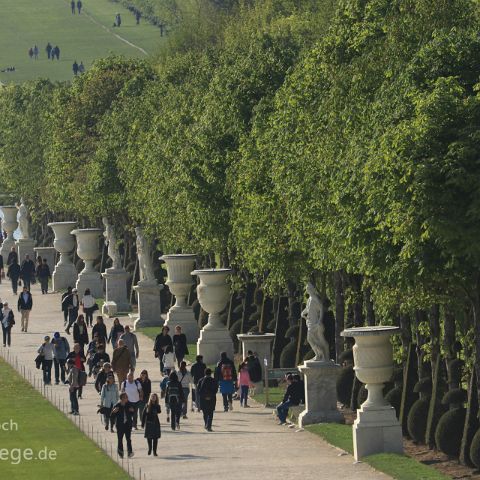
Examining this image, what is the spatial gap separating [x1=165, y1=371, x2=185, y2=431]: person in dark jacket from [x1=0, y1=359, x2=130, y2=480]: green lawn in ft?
7.46

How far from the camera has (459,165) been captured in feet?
144

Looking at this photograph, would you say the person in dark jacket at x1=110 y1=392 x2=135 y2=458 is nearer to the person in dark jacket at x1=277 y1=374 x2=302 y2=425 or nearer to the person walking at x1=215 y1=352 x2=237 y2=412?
the person in dark jacket at x1=277 y1=374 x2=302 y2=425

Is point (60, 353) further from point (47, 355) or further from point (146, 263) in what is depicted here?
point (146, 263)

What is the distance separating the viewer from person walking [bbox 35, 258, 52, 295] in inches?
3784

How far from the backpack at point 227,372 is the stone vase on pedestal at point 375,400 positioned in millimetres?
7189

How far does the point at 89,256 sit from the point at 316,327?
37.8m

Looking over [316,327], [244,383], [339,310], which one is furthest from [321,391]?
[339,310]

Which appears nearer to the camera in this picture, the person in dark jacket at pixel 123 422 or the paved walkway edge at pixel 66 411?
the paved walkway edge at pixel 66 411

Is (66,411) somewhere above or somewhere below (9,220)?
below

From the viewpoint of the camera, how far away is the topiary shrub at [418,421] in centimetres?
5206

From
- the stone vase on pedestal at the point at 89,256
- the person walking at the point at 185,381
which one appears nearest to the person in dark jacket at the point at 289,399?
the person walking at the point at 185,381

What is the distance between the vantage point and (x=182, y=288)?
75562 millimetres

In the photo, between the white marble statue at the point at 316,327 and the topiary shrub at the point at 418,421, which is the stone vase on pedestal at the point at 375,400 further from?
the white marble statue at the point at 316,327

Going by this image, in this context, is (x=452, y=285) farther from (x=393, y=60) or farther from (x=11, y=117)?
(x=11, y=117)
